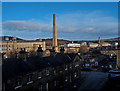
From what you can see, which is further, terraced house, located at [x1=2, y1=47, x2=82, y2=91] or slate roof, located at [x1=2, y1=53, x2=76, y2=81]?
terraced house, located at [x1=2, y1=47, x2=82, y2=91]

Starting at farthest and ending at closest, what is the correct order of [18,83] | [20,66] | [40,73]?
[40,73] < [20,66] < [18,83]

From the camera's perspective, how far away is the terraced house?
11.9 m

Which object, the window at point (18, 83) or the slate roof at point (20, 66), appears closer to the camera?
the slate roof at point (20, 66)

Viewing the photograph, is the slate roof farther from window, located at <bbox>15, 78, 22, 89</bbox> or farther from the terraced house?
window, located at <bbox>15, 78, 22, 89</bbox>

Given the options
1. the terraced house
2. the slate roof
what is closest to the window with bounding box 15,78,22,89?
the terraced house

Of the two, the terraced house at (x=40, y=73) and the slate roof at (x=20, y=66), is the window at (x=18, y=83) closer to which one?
the terraced house at (x=40, y=73)

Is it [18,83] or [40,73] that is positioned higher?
[40,73]

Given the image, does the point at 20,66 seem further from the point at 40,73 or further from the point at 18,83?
the point at 40,73

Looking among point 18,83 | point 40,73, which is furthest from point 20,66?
point 40,73

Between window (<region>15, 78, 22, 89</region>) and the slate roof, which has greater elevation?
the slate roof

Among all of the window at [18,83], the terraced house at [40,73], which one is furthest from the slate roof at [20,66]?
the window at [18,83]

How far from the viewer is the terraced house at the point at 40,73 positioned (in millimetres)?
11898

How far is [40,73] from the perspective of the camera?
15031 millimetres

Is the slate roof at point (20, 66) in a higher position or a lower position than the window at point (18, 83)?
higher
